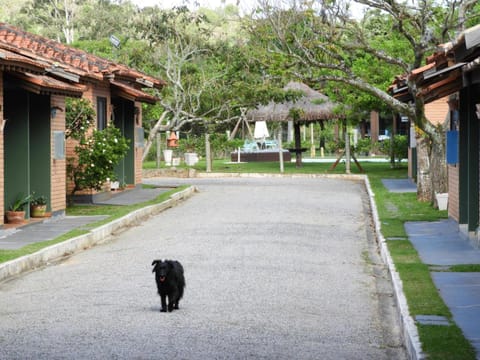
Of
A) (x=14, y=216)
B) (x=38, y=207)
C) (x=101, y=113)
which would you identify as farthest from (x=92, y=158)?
(x=14, y=216)

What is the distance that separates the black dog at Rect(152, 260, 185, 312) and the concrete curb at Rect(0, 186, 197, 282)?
12.8 feet

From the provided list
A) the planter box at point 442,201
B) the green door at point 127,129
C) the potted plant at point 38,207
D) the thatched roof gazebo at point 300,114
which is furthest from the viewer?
the thatched roof gazebo at point 300,114

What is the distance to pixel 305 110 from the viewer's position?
52.5 m

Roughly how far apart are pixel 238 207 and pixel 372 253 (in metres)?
9.19

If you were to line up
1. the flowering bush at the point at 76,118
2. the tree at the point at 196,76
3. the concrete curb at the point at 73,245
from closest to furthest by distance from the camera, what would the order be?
the concrete curb at the point at 73,245 → the flowering bush at the point at 76,118 → the tree at the point at 196,76

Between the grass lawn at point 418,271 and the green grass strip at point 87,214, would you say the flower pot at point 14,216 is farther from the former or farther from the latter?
the grass lawn at point 418,271

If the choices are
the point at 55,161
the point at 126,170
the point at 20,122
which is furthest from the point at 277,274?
the point at 126,170

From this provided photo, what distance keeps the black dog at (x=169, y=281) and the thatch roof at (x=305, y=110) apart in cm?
3930

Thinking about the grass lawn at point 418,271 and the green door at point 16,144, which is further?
the green door at point 16,144

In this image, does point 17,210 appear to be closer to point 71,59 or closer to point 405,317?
point 71,59

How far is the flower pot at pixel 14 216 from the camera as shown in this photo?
20.6 metres

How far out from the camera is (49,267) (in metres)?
15.5

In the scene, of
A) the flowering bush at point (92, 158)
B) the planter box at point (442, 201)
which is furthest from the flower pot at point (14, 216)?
the planter box at point (442, 201)

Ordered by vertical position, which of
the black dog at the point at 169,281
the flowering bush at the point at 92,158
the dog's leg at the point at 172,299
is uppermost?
the flowering bush at the point at 92,158
